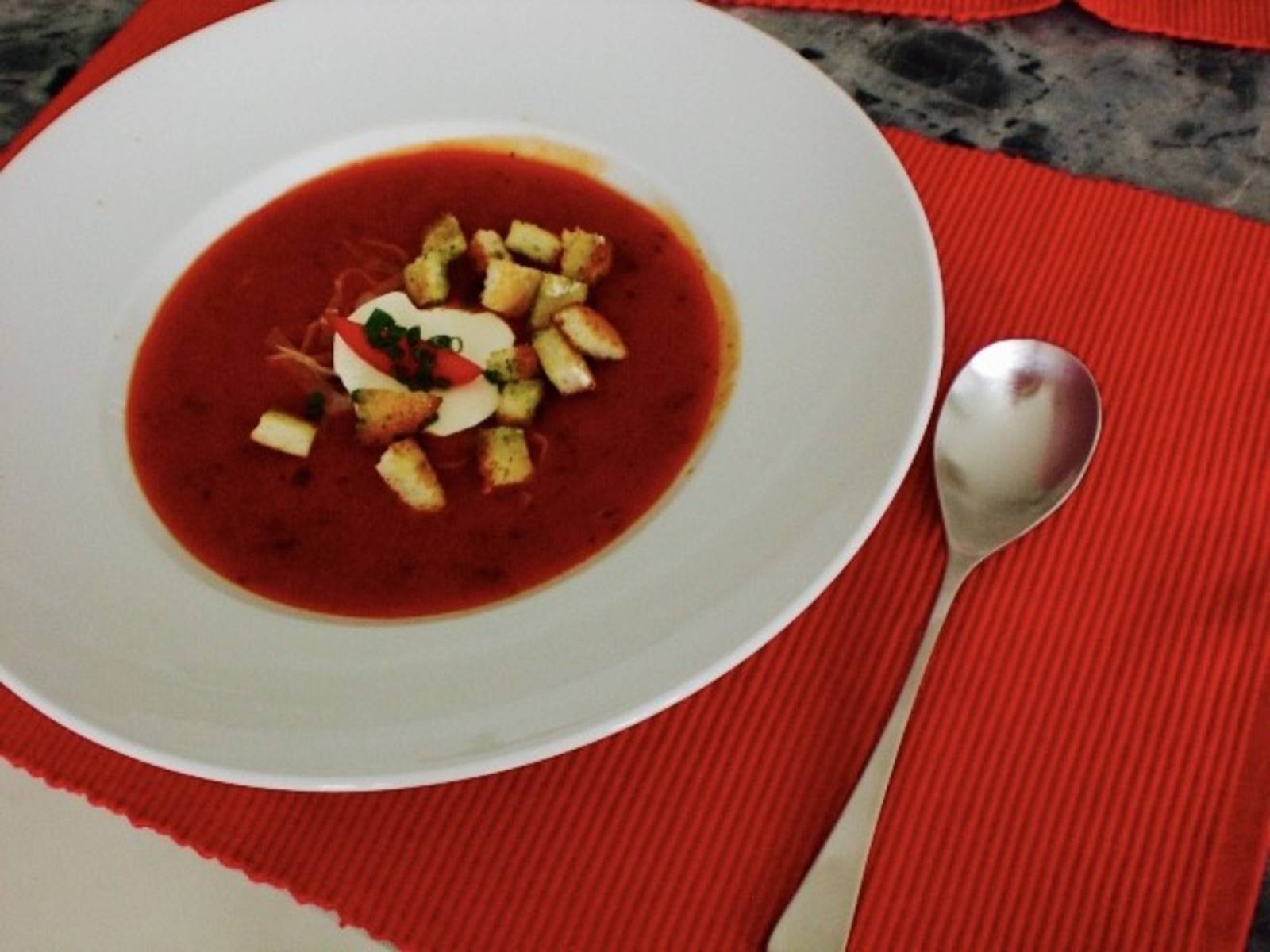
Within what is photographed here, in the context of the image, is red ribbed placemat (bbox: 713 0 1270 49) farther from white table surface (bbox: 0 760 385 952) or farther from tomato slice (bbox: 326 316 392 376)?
white table surface (bbox: 0 760 385 952)

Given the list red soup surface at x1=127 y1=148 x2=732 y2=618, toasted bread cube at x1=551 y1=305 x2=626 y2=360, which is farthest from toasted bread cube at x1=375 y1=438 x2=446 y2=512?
toasted bread cube at x1=551 y1=305 x2=626 y2=360

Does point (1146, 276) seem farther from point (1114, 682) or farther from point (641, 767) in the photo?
point (641, 767)

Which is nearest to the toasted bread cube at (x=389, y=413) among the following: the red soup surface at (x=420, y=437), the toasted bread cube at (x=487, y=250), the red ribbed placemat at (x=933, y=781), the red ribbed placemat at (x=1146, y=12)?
the red soup surface at (x=420, y=437)

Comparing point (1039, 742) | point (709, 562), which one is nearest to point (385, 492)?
point (709, 562)

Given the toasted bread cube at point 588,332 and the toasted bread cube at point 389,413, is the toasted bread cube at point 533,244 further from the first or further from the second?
the toasted bread cube at point 389,413

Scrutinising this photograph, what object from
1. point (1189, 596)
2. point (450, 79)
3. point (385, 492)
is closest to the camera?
point (1189, 596)

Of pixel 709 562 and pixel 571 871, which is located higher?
pixel 709 562

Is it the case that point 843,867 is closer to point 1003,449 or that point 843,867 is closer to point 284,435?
point 1003,449
